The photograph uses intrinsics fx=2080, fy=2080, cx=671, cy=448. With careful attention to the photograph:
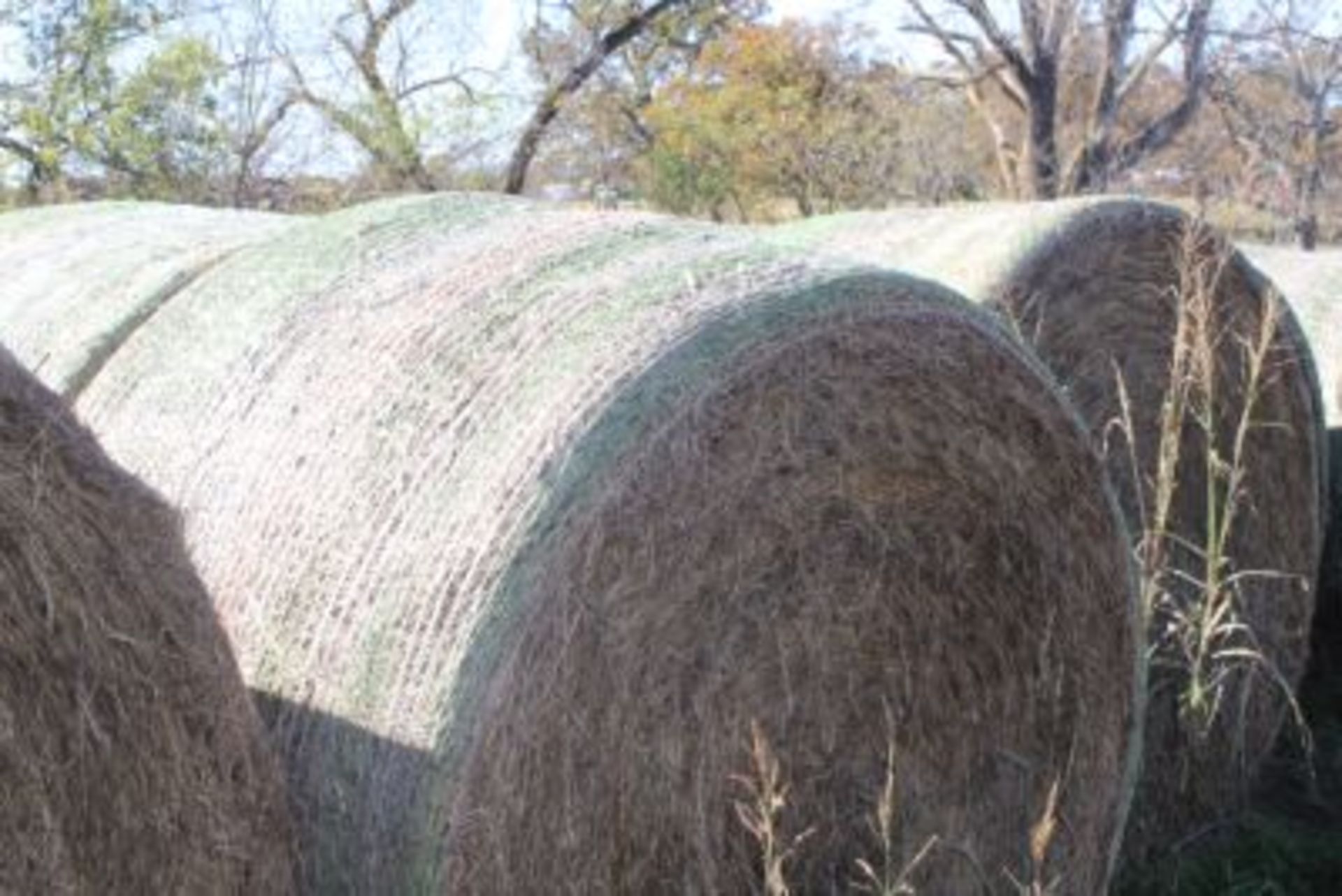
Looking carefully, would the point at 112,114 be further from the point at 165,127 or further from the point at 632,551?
the point at 632,551

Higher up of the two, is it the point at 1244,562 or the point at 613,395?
the point at 613,395

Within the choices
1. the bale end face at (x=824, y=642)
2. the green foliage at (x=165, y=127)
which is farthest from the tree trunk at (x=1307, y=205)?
the bale end face at (x=824, y=642)

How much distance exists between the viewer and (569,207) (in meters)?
3.49

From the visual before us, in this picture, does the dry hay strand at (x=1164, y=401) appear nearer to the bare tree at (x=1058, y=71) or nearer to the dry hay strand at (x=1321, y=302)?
the dry hay strand at (x=1321, y=302)

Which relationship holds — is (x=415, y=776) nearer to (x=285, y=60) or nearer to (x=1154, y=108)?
(x=285, y=60)

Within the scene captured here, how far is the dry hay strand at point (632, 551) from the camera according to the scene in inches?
107

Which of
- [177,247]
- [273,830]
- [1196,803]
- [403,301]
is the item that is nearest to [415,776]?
[273,830]

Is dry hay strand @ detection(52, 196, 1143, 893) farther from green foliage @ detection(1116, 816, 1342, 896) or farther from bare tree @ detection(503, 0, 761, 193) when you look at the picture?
bare tree @ detection(503, 0, 761, 193)

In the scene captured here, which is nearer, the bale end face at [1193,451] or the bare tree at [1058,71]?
the bale end face at [1193,451]

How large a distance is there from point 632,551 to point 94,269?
1.59 metres

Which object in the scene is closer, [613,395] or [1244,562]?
[613,395]

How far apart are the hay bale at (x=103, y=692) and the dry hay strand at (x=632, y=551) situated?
0.74ft

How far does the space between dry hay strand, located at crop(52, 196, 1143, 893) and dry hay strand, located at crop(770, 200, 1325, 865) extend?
0.75m

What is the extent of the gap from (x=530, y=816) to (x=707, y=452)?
562 millimetres
